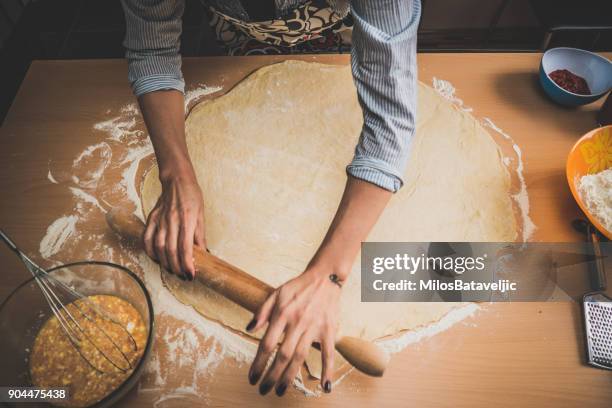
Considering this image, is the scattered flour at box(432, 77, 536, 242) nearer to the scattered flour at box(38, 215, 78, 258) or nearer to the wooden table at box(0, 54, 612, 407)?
the wooden table at box(0, 54, 612, 407)

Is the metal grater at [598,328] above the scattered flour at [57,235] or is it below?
below

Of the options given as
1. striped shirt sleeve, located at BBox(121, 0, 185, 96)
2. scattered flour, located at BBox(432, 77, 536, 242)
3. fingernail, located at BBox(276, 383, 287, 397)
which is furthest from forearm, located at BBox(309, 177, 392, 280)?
striped shirt sleeve, located at BBox(121, 0, 185, 96)

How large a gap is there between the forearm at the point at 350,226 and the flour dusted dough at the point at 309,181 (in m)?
0.08

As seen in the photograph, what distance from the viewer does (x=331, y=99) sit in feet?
3.84

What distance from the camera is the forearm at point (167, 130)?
997 millimetres

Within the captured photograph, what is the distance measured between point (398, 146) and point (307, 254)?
34 centimetres

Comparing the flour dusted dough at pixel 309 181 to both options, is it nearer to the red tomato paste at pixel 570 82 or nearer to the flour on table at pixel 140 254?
the flour on table at pixel 140 254

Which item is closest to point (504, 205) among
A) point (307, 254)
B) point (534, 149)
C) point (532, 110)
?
point (534, 149)

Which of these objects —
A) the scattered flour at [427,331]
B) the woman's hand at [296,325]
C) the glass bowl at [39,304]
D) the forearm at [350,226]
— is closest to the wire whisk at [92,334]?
the glass bowl at [39,304]

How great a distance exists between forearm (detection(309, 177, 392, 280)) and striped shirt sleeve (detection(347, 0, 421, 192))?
0.03m

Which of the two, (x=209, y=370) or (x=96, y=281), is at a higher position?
(x=96, y=281)

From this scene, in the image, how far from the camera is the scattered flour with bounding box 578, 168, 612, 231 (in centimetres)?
93

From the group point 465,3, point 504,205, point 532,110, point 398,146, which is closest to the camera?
point 398,146

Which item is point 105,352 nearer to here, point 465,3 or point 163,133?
point 163,133
